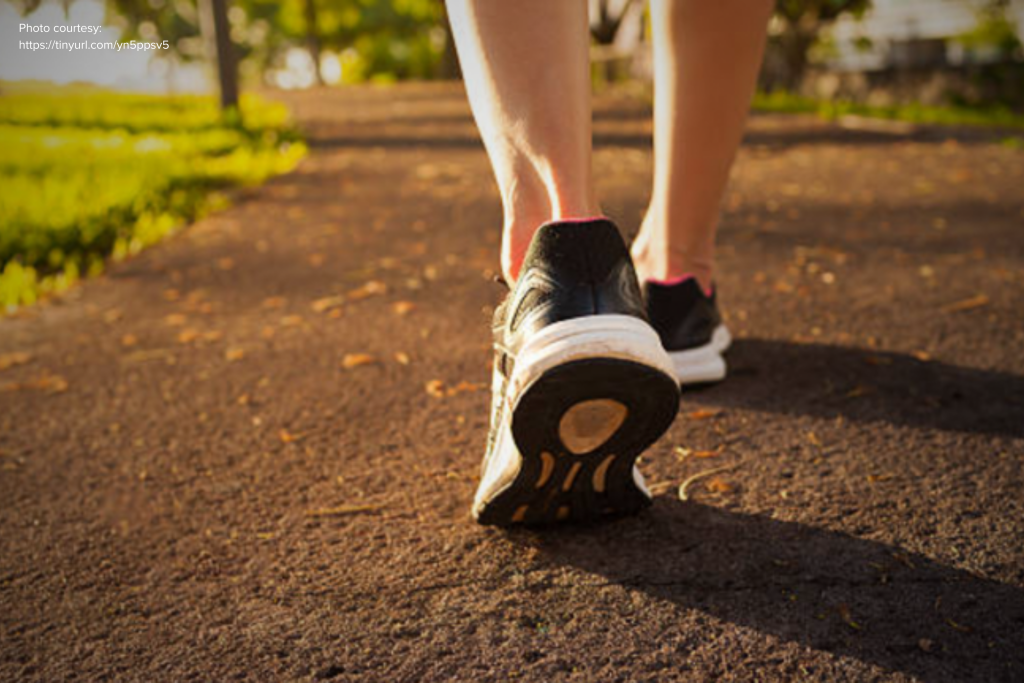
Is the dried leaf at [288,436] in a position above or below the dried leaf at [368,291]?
above

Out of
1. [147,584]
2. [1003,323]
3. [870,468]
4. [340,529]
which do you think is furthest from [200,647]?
[1003,323]

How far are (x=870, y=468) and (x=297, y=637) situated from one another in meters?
1.04

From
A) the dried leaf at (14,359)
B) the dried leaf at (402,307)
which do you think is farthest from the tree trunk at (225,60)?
the dried leaf at (14,359)

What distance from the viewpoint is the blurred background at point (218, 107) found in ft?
14.5

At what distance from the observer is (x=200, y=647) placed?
1311 mm

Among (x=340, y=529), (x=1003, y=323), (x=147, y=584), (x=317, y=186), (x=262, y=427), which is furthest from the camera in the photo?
(x=317, y=186)

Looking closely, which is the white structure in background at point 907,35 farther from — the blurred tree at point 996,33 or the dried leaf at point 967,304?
the dried leaf at point 967,304

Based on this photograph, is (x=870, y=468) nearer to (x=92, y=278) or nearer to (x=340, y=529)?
(x=340, y=529)

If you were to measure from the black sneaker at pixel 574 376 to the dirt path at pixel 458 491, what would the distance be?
0.13 m

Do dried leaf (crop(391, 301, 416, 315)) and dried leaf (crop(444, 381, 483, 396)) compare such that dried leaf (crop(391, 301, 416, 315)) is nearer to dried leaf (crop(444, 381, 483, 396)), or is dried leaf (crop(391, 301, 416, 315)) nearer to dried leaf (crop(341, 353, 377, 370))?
dried leaf (crop(341, 353, 377, 370))

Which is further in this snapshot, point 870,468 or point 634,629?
point 870,468

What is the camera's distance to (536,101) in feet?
4.82

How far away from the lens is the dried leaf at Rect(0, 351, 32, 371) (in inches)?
107

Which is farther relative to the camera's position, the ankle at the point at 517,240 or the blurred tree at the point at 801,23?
the blurred tree at the point at 801,23
